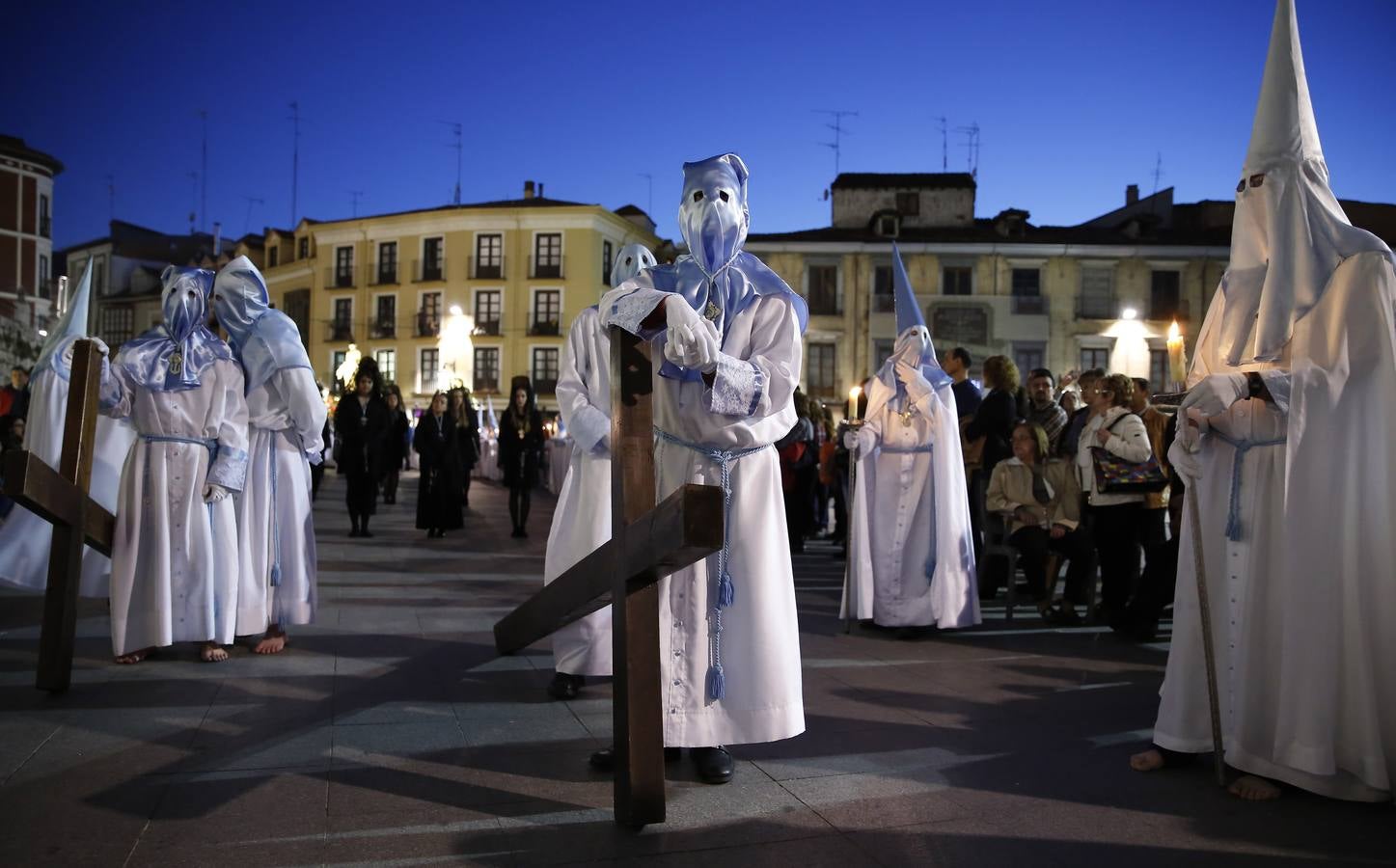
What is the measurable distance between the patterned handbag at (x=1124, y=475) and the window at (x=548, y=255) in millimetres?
48383

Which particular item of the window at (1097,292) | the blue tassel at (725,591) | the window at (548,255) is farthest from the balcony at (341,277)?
the blue tassel at (725,591)

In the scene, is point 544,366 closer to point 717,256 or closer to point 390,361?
point 390,361

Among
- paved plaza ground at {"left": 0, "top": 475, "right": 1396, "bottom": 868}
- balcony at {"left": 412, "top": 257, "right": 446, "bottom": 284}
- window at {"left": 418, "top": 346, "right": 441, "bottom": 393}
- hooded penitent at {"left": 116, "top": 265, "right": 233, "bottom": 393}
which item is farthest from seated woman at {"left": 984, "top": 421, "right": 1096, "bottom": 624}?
balcony at {"left": 412, "top": 257, "right": 446, "bottom": 284}

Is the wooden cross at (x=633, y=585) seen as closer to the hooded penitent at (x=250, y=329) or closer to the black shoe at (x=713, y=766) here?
the black shoe at (x=713, y=766)

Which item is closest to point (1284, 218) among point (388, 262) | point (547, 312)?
point (547, 312)

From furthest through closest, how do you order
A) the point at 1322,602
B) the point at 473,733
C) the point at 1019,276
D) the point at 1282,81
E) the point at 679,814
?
the point at 1019,276
the point at 473,733
the point at 1282,81
the point at 1322,602
the point at 679,814

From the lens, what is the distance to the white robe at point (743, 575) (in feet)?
13.4

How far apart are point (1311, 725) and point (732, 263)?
8.84 ft

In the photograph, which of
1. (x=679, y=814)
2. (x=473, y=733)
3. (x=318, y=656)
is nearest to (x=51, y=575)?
(x=318, y=656)

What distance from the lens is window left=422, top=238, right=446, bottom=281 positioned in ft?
184

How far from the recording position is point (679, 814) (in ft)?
12.1

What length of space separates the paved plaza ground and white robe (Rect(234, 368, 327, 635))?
0.96 feet

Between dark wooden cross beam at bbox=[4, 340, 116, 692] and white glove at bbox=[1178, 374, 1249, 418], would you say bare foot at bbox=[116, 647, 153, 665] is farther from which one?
white glove at bbox=[1178, 374, 1249, 418]

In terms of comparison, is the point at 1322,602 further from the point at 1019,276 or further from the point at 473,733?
the point at 1019,276
